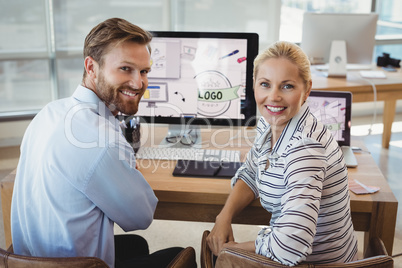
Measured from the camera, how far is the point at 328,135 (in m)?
1.45

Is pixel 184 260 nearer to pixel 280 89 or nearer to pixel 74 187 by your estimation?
pixel 74 187

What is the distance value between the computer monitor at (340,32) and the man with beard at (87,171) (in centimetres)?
215

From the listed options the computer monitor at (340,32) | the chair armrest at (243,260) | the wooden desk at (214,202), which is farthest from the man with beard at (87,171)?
the computer monitor at (340,32)

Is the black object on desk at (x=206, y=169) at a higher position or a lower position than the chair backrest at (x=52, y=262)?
lower

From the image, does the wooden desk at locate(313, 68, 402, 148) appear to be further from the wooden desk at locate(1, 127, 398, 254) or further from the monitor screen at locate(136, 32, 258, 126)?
the wooden desk at locate(1, 127, 398, 254)

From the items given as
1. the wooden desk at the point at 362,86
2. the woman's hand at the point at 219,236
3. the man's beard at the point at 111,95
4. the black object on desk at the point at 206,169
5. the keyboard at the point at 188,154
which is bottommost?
the woman's hand at the point at 219,236

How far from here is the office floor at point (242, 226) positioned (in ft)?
9.22

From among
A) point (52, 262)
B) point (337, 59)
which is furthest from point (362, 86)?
point (52, 262)

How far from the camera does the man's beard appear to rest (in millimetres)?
1617

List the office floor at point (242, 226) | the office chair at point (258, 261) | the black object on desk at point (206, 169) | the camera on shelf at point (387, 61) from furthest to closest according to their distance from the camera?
1. the camera on shelf at point (387, 61)
2. the office floor at point (242, 226)
3. the black object on desk at point (206, 169)
4. the office chair at point (258, 261)

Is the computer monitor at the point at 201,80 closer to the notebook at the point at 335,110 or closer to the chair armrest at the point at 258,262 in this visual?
the notebook at the point at 335,110

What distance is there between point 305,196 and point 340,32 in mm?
2437

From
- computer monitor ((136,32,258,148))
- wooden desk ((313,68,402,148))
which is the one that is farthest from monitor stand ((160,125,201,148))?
wooden desk ((313,68,402,148))

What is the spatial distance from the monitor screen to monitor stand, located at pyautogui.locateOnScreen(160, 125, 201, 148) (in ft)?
0.25
